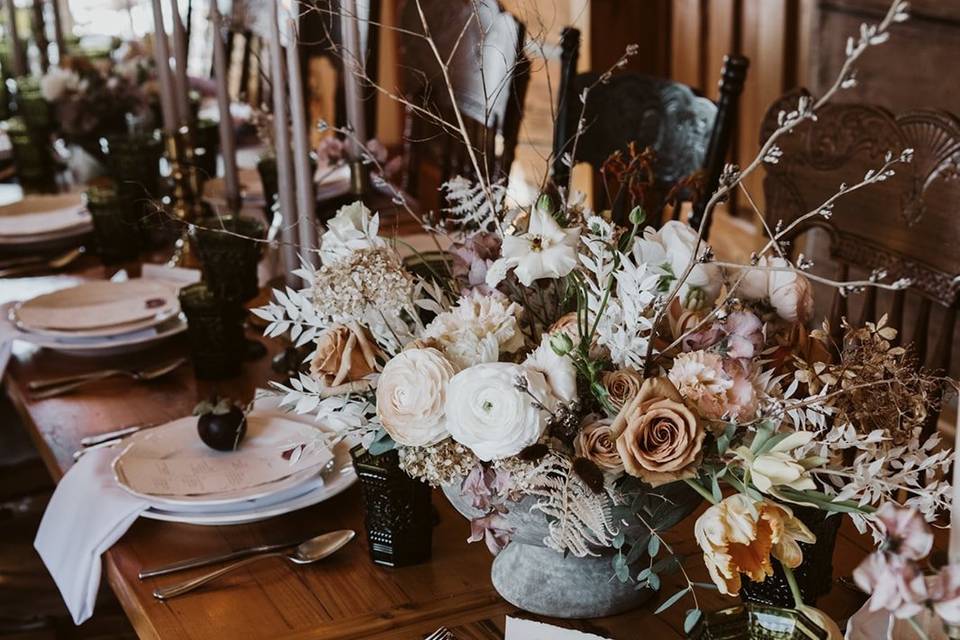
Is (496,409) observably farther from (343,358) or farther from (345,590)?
(345,590)

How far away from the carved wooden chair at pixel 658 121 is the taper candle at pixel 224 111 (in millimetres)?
509

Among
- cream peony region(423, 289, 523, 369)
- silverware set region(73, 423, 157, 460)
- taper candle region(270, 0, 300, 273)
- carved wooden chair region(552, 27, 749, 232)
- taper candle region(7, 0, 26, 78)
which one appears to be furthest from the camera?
taper candle region(7, 0, 26, 78)

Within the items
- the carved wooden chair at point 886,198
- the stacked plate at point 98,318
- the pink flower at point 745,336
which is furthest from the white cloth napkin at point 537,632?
the stacked plate at point 98,318

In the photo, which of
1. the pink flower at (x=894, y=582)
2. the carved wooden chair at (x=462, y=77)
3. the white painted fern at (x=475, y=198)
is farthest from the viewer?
the carved wooden chair at (x=462, y=77)

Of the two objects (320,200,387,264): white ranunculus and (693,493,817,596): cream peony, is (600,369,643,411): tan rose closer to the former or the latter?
(693,493,817,596): cream peony

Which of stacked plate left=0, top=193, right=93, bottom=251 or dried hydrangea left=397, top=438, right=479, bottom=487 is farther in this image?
stacked plate left=0, top=193, right=93, bottom=251

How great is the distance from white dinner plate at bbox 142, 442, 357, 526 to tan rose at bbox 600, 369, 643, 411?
424 mm

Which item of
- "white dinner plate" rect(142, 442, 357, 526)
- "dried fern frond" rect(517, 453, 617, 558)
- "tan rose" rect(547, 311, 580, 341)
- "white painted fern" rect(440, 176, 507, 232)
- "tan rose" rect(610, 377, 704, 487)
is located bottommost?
"white dinner plate" rect(142, 442, 357, 526)

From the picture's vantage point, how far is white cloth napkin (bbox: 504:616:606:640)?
102cm

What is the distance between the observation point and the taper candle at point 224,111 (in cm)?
197

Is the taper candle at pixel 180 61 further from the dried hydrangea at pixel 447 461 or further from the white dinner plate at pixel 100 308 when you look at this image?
the dried hydrangea at pixel 447 461

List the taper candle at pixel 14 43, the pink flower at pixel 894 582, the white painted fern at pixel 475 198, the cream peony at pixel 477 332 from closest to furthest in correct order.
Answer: the pink flower at pixel 894 582
the cream peony at pixel 477 332
the white painted fern at pixel 475 198
the taper candle at pixel 14 43

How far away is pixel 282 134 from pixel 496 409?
0.78 m

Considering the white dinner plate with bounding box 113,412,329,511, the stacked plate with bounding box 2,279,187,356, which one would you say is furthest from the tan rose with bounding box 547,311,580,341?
the stacked plate with bounding box 2,279,187,356
